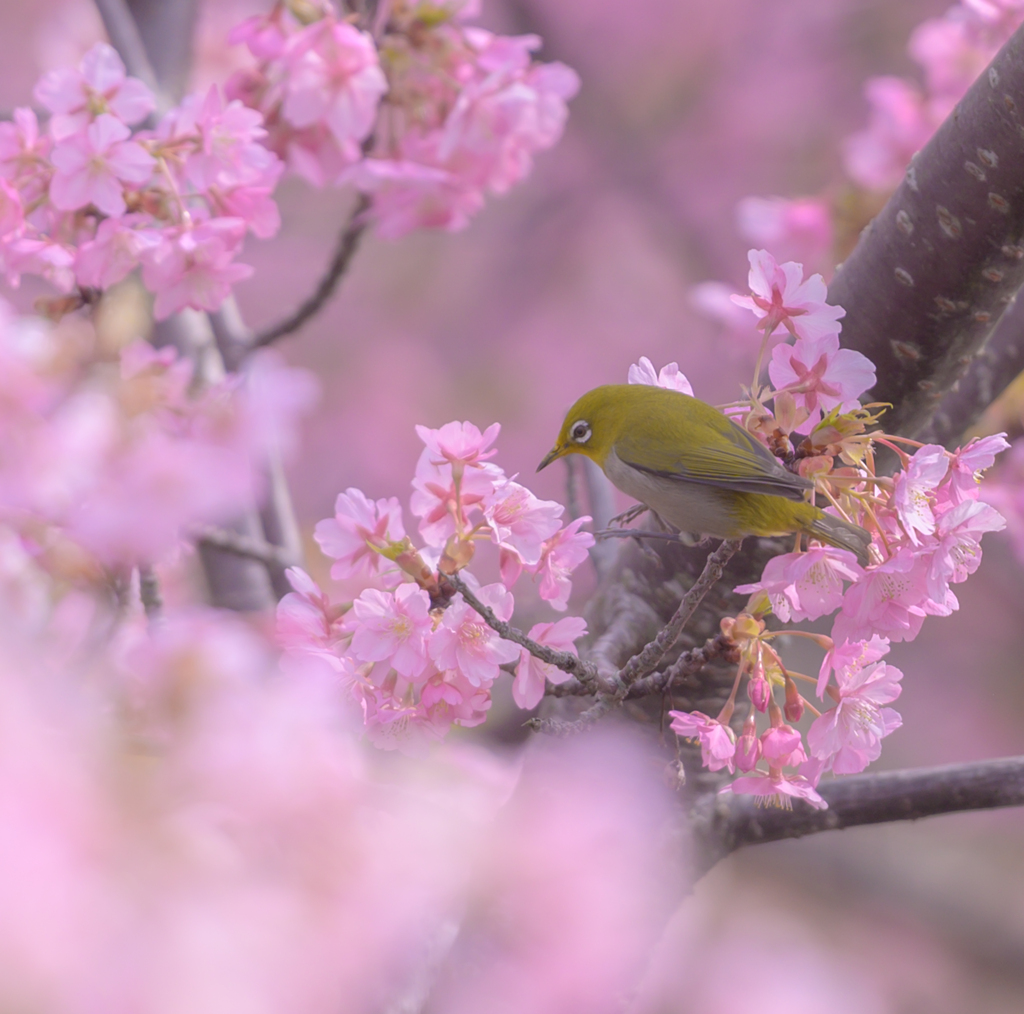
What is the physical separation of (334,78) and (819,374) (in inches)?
46.8

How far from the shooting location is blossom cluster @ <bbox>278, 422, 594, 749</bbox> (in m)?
1.14

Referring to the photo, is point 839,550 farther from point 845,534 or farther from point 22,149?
point 22,149

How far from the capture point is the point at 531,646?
1.09m

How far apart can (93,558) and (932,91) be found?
2589 millimetres

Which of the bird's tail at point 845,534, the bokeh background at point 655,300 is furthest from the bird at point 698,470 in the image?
the bokeh background at point 655,300

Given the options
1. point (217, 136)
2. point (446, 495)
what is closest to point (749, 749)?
point (446, 495)

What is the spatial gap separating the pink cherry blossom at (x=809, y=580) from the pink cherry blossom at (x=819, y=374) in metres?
0.15

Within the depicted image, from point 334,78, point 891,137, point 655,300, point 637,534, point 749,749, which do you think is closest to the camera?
point 749,749

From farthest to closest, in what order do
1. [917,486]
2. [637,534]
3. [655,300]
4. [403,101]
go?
1. [655,300]
2. [403,101]
3. [637,534]
4. [917,486]

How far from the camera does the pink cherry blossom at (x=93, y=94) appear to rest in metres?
1.46

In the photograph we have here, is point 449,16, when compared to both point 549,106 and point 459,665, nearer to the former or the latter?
point 549,106

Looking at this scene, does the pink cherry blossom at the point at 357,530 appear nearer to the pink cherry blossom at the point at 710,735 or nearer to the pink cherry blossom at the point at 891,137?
the pink cherry blossom at the point at 710,735

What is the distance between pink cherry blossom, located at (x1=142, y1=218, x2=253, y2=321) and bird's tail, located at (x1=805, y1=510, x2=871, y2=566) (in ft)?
3.16

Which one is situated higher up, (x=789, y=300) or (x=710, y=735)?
(x=789, y=300)
